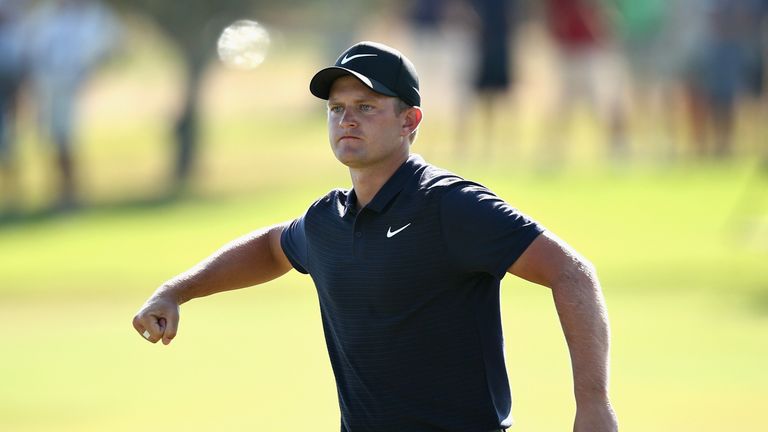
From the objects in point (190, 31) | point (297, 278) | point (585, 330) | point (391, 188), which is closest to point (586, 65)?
point (297, 278)

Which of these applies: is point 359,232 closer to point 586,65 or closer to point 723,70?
point 586,65

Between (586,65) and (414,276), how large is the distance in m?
17.1

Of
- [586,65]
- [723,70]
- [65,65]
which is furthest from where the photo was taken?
[723,70]

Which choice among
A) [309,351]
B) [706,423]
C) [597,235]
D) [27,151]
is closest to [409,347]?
[706,423]

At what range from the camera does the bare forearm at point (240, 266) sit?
572 centimetres

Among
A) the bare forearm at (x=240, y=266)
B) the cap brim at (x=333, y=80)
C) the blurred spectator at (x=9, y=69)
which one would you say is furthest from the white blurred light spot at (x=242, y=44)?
the blurred spectator at (x=9, y=69)

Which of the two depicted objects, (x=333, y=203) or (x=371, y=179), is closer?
(x=371, y=179)

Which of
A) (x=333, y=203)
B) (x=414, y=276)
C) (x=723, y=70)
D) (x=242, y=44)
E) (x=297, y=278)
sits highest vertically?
(x=723, y=70)

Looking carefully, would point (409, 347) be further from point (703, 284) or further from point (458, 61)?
point (458, 61)

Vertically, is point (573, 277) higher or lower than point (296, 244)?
lower

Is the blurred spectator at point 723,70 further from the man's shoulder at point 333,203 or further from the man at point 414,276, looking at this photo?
the man at point 414,276

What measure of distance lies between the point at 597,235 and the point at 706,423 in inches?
351

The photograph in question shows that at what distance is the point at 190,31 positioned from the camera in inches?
977

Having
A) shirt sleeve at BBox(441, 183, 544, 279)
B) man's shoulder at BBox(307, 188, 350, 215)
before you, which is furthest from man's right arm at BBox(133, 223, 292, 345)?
shirt sleeve at BBox(441, 183, 544, 279)
